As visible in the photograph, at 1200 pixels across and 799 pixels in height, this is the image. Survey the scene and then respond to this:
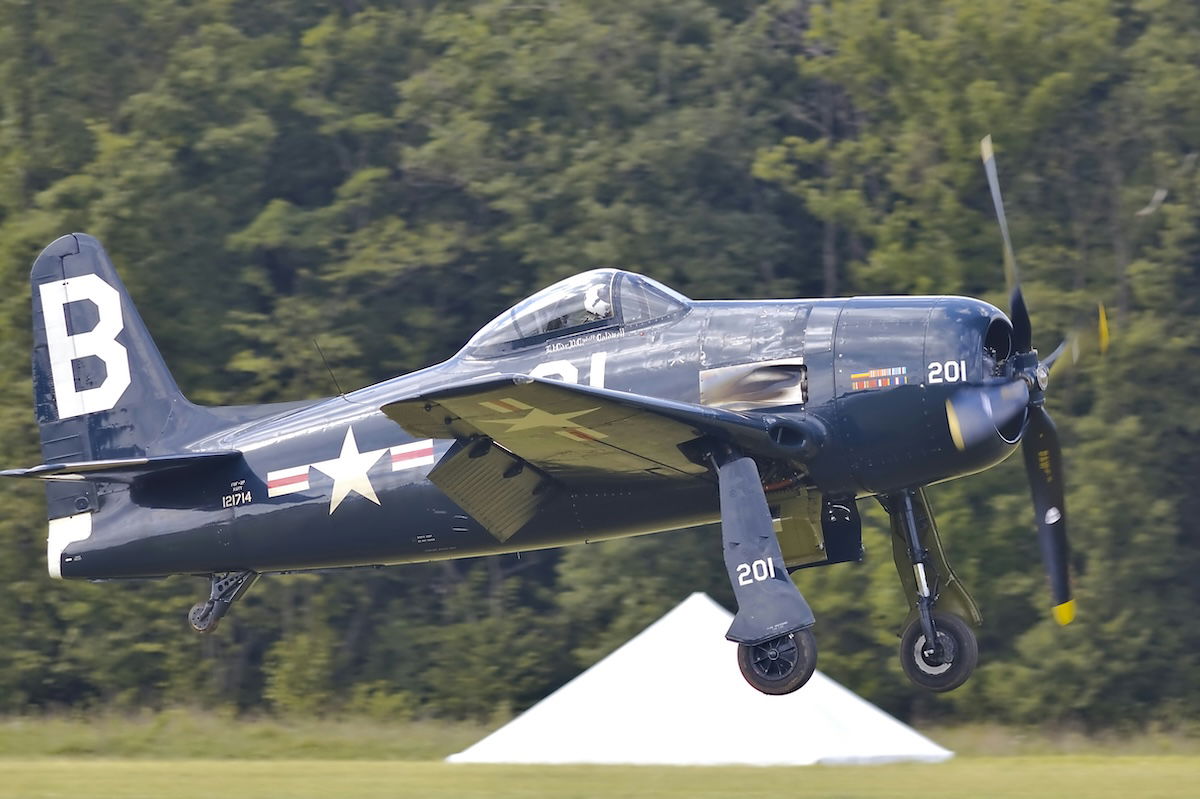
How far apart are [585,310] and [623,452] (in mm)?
1098

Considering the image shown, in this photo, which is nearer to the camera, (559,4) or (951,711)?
(951,711)

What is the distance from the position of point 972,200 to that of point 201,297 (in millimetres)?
10527

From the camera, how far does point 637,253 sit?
72.7 ft

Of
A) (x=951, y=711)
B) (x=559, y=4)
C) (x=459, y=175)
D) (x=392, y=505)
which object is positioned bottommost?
(x=951, y=711)

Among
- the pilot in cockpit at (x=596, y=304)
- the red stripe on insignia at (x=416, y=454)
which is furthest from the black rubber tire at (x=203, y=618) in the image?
the pilot in cockpit at (x=596, y=304)

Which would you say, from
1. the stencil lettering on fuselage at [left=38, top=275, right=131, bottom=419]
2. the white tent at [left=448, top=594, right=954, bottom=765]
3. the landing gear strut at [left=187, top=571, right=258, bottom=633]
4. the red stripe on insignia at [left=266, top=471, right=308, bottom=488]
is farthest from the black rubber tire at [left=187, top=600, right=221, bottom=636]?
the white tent at [left=448, top=594, right=954, bottom=765]

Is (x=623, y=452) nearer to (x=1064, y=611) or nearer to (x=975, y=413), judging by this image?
(x=975, y=413)

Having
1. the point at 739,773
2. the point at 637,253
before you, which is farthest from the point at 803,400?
the point at 637,253

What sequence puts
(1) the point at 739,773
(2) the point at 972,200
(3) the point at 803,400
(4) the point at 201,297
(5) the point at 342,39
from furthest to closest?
(5) the point at 342,39
(4) the point at 201,297
(2) the point at 972,200
(1) the point at 739,773
(3) the point at 803,400

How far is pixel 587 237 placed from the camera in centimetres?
2258

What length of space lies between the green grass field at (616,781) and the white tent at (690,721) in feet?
2.12

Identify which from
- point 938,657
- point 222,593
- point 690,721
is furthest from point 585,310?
point 690,721

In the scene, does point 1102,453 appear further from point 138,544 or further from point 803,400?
point 138,544

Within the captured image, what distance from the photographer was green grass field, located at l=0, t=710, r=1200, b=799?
9391 mm
